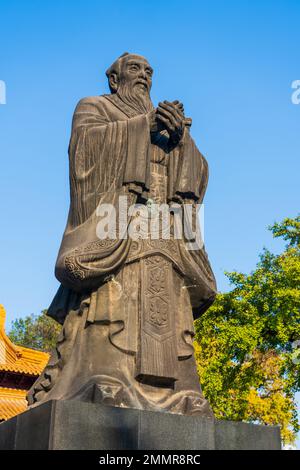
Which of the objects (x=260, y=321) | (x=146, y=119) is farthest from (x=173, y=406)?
(x=260, y=321)

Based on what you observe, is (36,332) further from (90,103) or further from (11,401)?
(90,103)

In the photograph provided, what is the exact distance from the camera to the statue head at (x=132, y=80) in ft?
24.4

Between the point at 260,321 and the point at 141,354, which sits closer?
the point at 141,354

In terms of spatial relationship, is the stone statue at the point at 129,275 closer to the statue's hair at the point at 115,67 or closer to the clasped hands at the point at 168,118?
the clasped hands at the point at 168,118

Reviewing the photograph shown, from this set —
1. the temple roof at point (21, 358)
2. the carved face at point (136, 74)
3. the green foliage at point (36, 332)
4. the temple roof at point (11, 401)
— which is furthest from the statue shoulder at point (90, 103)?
the green foliage at point (36, 332)

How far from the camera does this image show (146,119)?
22.5 feet

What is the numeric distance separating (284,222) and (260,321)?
4.58m

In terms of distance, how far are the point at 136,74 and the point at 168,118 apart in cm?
100

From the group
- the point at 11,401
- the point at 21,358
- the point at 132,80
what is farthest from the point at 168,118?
the point at 21,358

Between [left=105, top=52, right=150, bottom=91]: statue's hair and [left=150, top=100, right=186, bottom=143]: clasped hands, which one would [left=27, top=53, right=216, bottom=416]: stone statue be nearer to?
[left=150, top=100, right=186, bottom=143]: clasped hands

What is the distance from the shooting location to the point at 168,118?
6824mm

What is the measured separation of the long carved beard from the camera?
737 centimetres
